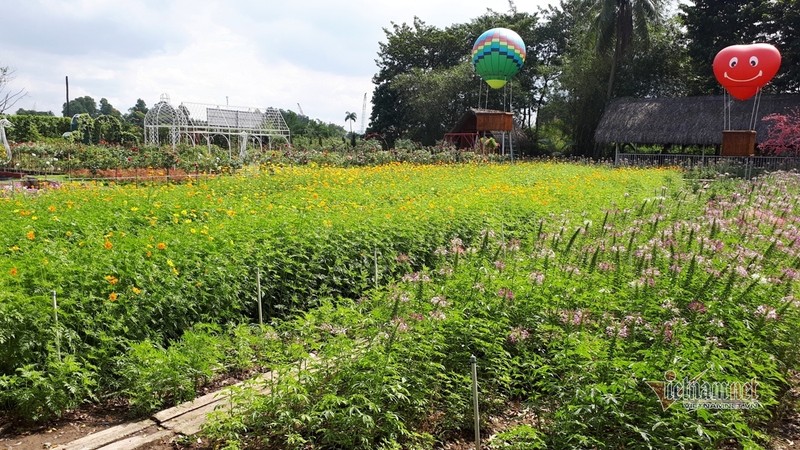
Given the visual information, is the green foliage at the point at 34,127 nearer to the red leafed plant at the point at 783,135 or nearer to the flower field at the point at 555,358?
the flower field at the point at 555,358

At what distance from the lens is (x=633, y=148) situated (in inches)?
1362

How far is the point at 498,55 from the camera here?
27094 mm

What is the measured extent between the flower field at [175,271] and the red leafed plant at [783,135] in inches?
739

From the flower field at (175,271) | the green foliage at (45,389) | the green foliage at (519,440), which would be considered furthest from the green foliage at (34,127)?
the green foliage at (519,440)

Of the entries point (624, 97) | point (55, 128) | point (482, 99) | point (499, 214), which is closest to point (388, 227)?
point (499, 214)

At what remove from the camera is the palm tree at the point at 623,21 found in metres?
32.0

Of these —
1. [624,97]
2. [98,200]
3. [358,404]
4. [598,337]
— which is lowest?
[358,404]

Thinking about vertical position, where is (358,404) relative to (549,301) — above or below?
below

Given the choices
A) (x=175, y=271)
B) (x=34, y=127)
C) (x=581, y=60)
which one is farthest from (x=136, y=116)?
(x=175, y=271)

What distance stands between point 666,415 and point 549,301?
1468 millimetres

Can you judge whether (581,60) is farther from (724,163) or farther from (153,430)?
(153,430)

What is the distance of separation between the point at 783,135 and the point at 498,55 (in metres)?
12.8

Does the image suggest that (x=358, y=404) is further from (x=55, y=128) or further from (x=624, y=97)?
(x=55, y=128)

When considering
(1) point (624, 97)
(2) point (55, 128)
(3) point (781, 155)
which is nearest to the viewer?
(3) point (781, 155)
